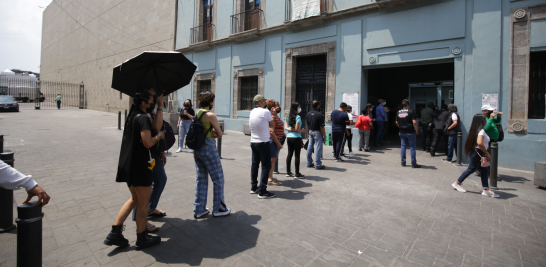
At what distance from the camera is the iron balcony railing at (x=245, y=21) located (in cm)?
1381

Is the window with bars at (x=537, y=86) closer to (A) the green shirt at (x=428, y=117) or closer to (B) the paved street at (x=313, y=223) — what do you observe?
(B) the paved street at (x=313, y=223)

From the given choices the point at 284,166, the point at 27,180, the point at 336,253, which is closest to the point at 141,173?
the point at 27,180

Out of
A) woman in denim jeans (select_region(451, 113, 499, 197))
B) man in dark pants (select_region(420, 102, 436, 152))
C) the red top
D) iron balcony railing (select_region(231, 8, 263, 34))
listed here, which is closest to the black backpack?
woman in denim jeans (select_region(451, 113, 499, 197))

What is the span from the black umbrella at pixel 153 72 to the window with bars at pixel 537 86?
8684 millimetres

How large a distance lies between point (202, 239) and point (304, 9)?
10.3m

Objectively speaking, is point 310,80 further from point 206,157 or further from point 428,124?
point 206,157

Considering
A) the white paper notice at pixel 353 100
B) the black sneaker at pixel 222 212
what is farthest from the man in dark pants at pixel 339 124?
the black sneaker at pixel 222 212

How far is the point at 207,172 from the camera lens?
3.81 metres

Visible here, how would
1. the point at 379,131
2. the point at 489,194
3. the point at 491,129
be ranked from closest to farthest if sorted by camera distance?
the point at 489,194 < the point at 491,129 < the point at 379,131

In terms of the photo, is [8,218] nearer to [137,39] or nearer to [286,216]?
[286,216]

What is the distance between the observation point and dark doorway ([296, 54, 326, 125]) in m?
11.7

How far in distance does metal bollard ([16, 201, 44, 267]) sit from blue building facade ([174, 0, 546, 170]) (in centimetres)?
957

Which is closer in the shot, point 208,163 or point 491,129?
point 208,163

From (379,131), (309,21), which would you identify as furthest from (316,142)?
(309,21)
